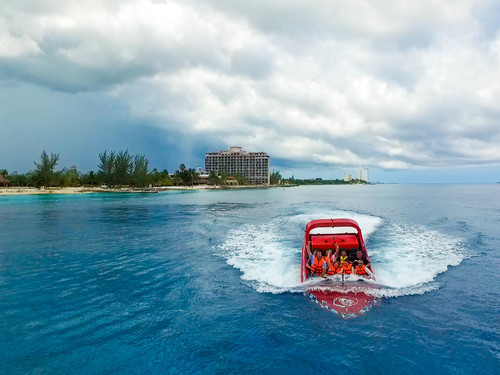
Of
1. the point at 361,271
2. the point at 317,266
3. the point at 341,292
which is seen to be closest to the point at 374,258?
the point at 361,271

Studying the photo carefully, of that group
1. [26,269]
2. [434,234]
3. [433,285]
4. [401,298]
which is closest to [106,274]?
[26,269]

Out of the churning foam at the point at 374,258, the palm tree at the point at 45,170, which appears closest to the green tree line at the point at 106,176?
the palm tree at the point at 45,170

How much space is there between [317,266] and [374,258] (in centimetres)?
653

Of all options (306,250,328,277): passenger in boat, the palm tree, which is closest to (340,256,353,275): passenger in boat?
(306,250,328,277): passenger in boat

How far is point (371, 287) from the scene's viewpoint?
37.0ft

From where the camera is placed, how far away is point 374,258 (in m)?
17.2

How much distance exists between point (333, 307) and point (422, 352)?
272 cm

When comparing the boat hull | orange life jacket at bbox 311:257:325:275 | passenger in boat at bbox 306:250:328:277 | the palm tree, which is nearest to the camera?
the boat hull

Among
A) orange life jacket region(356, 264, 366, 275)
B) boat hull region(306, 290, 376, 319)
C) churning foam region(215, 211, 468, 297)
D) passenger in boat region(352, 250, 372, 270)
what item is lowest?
churning foam region(215, 211, 468, 297)

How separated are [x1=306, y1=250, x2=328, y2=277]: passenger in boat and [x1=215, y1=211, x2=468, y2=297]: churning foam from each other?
2.04ft

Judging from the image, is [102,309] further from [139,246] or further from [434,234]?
[434,234]

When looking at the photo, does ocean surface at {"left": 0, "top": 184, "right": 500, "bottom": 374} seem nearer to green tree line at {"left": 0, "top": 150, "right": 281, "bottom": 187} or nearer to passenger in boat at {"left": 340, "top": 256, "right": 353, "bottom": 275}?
passenger in boat at {"left": 340, "top": 256, "right": 353, "bottom": 275}

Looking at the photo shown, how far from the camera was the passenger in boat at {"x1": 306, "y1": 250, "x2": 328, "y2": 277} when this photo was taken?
11.8 m

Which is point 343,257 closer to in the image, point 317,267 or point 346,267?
point 346,267
